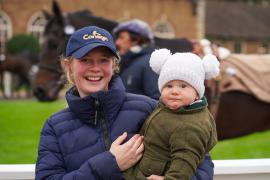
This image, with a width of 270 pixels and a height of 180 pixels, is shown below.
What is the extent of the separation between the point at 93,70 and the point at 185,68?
38cm

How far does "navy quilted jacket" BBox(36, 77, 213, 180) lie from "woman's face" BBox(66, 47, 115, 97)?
49mm

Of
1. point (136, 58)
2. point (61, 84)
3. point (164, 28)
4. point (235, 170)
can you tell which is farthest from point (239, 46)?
point (235, 170)

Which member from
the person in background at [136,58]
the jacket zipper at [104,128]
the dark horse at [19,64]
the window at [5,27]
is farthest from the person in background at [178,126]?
the window at [5,27]

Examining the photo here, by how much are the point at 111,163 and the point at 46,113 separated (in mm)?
11325

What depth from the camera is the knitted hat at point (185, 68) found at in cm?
194

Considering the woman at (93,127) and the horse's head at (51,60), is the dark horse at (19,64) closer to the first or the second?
the horse's head at (51,60)

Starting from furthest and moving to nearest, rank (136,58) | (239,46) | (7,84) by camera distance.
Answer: (239,46)
(7,84)
(136,58)

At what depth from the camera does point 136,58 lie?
3.77 metres

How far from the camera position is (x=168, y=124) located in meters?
1.91

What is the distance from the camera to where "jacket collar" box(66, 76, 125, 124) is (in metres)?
1.99

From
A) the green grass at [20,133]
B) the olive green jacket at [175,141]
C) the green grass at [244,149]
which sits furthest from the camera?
the green grass at [244,149]

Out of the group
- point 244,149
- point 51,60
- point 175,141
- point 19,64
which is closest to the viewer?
point 175,141

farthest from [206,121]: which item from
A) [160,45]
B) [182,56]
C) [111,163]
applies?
[160,45]

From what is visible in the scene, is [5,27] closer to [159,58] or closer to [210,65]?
[159,58]
